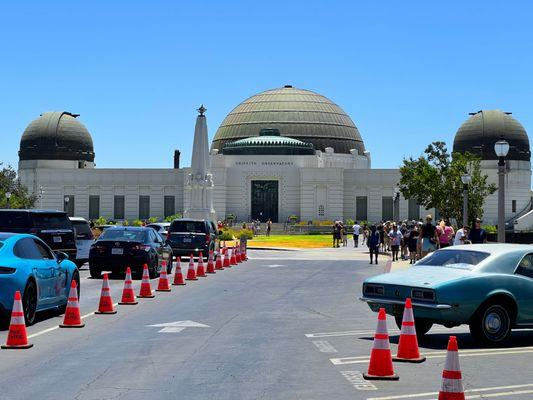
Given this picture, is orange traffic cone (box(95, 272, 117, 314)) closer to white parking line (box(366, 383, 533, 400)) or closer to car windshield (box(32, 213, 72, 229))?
white parking line (box(366, 383, 533, 400))

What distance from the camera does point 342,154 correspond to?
125562mm

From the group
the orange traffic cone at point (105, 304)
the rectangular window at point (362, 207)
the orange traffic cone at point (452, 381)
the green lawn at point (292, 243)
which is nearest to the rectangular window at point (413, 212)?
the rectangular window at point (362, 207)

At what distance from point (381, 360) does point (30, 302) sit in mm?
7240

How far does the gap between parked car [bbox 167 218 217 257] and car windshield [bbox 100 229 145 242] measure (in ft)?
29.5

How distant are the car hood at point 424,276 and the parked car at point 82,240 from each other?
20.1 m

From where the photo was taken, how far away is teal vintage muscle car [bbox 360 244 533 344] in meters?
14.6

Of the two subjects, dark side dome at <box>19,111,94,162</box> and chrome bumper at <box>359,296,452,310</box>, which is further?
dark side dome at <box>19,111,94,162</box>

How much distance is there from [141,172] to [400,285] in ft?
339

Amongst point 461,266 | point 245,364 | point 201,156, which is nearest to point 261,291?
point 461,266

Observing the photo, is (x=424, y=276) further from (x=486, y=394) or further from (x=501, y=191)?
(x=501, y=191)

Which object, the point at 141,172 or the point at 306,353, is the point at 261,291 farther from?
the point at 141,172

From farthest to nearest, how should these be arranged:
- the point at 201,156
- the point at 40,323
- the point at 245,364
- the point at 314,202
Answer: the point at 314,202, the point at 201,156, the point at 40,323, the point at 245,364

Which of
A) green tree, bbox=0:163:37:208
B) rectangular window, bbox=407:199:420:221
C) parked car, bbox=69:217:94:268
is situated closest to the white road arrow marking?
parked car, bbox=69:217:94:268

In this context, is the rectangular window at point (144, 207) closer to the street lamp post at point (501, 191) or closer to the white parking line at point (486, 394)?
the street lamp post at point (501, 191)
